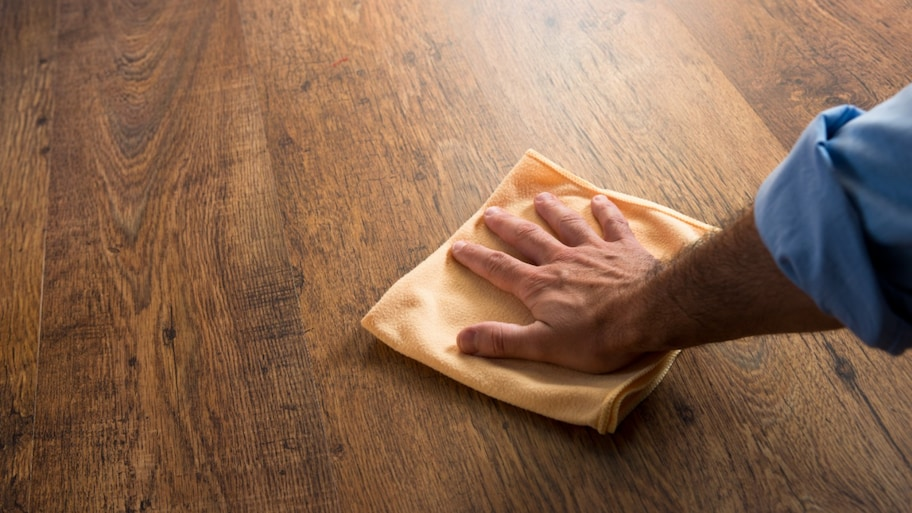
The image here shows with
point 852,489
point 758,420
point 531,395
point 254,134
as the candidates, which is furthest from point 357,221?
point 852,489

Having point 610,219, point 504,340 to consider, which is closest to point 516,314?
point 504,340

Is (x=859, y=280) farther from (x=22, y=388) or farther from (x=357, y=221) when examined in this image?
(x=22, y=388)

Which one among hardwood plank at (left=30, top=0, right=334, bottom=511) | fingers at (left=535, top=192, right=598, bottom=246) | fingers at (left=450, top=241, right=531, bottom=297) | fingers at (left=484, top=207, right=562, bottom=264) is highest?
fingers at (left=535, top=192, right=598, bottom=246)

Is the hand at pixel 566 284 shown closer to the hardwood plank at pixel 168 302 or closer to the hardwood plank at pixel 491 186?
the hardwood plank at pixel 491 186

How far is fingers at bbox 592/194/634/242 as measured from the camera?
1.01m

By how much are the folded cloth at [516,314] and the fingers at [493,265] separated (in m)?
0.01

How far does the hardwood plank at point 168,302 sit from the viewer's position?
904mm

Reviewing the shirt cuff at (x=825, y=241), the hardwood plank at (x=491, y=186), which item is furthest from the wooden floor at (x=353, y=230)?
the shirt cuff at (x=825, y=241)

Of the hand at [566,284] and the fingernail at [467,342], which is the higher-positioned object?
the hand at [566,284]

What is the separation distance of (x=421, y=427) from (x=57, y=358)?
1.55 feet

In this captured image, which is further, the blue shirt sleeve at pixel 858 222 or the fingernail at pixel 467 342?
Result: the fingernail at pixel 467 342

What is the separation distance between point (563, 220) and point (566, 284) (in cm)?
12

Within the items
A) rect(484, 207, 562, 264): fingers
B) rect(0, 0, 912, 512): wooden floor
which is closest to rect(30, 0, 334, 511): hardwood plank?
rect(0, 0, 912, 512): wooden floor

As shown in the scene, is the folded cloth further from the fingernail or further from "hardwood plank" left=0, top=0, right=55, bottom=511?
"hardwood plank" left=0, top=0, right=55, bottom=511
